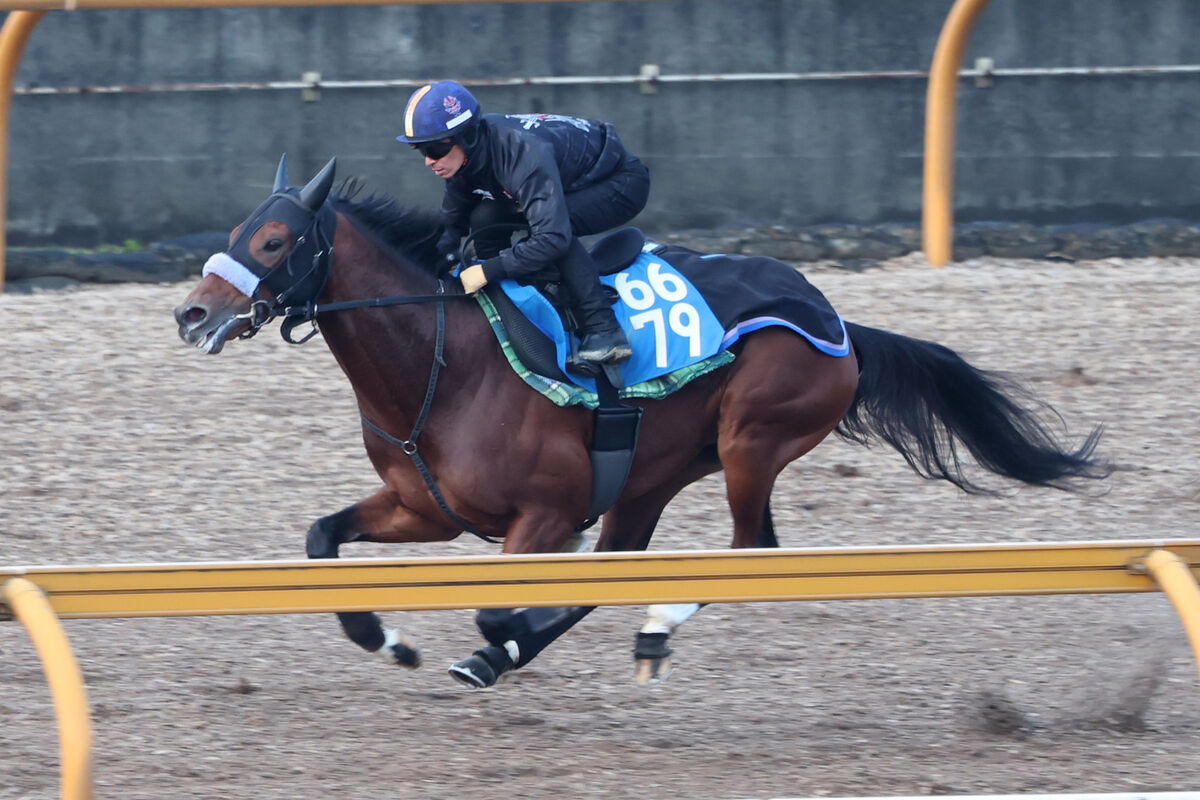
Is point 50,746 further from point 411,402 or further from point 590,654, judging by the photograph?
point 590,654

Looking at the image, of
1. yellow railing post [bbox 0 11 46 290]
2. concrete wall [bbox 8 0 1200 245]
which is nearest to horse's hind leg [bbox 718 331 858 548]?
concrete wall [bbox 8 0 1200 245]

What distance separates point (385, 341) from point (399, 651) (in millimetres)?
922

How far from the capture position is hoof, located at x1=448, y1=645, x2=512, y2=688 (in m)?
4.61

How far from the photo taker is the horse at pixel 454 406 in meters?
4.58

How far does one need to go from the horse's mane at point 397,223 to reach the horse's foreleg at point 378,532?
2.41 ft

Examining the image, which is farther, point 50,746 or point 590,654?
point 590,654

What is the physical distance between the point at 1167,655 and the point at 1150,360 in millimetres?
3384

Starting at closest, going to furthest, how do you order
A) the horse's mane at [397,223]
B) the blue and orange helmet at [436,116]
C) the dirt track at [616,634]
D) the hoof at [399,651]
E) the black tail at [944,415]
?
1. the dirt track at [616,634]
2. the blue and orange helmet at [436,116]
3. the hoof at [399,651]
4. the horse's mane at [397,223]
5. the black tail at [944,415]

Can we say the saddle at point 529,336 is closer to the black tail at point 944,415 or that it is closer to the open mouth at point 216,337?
the open mouth at point 216,337

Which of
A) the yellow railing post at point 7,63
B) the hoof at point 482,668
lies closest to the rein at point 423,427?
the hoof at point 482,668

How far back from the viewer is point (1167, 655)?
191 inches

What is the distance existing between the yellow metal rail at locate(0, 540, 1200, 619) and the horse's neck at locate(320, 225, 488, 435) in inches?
51.6

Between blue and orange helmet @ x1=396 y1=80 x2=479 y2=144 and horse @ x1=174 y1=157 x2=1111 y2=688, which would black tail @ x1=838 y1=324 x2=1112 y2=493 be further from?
blue and orange helmet @ x1=396 y1=80 x2=479 y2=144

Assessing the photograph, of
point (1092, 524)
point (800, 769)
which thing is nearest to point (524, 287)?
point (800, 769)
